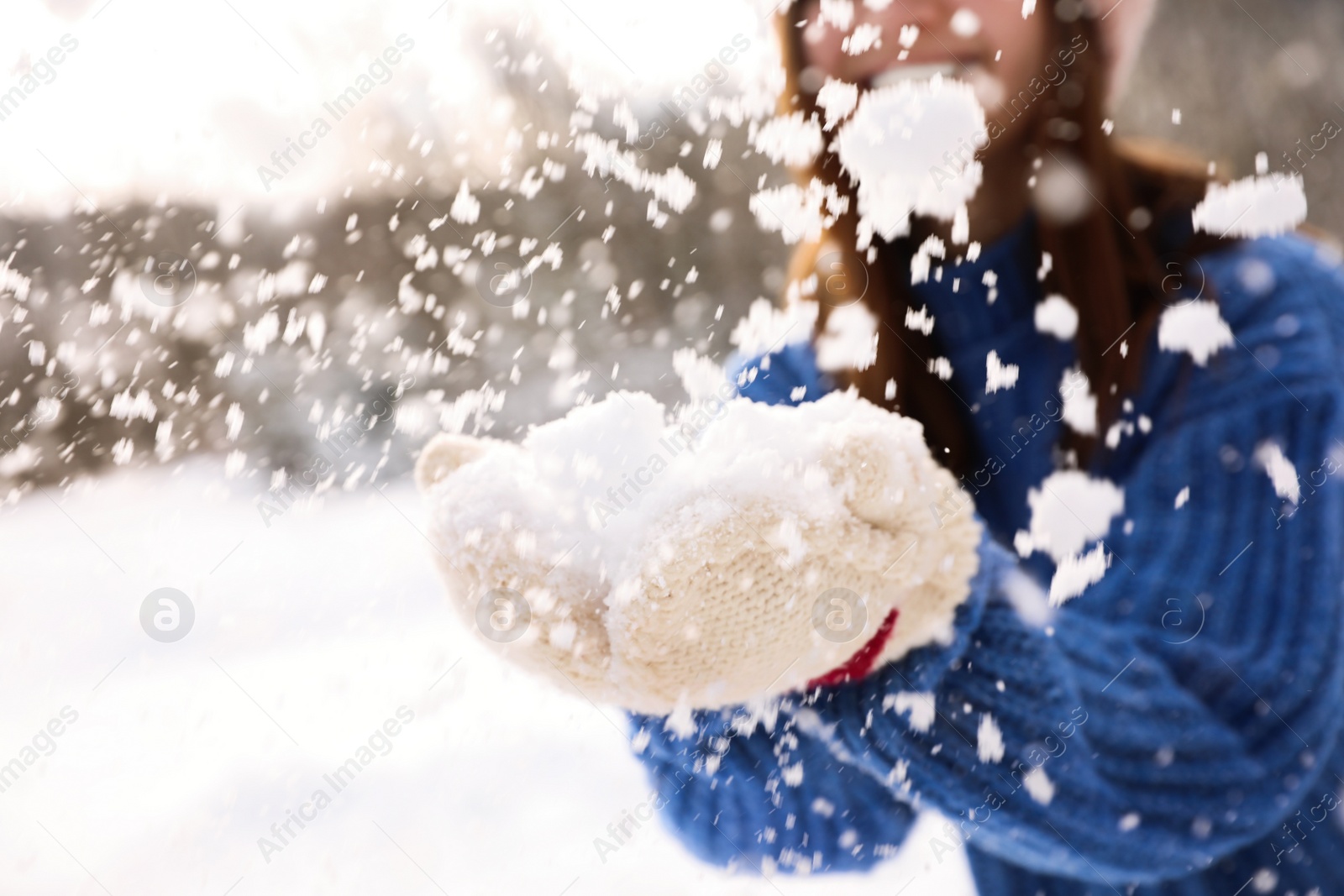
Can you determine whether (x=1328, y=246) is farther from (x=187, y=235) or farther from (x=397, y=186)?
(x=187, y=235)

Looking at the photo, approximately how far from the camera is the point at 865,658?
44 centimetres

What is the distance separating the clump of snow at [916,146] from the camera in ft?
1.85

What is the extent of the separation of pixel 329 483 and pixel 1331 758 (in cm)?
237

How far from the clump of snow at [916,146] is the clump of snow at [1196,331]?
7.4 inches

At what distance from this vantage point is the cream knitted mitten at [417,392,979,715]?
0.36 metres

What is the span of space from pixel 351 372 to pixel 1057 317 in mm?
2288

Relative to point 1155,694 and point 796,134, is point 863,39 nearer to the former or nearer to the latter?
point 796,134

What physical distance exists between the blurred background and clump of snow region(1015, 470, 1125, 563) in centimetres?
41

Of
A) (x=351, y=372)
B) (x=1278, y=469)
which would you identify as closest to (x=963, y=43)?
(x=1278, y=469)

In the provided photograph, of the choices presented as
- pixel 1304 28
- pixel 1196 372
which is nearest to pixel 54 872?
pixel 1196 372

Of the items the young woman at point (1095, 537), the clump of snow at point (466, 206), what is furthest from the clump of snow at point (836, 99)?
the clump of snow at point (466, 206)

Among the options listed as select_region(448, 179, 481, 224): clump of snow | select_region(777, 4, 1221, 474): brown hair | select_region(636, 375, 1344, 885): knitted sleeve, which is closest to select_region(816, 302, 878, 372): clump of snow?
select_region(777, 4, 1221, 474): brown hair

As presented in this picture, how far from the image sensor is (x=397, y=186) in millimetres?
2092

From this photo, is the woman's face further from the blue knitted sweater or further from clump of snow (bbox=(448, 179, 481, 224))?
clump of snow (bbox=(448, 179, 481, 224))
